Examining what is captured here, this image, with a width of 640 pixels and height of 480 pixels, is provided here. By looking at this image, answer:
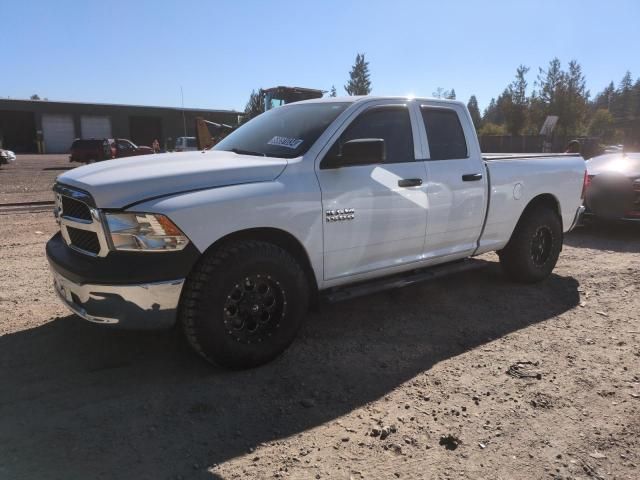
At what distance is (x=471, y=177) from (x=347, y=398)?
2.52 m

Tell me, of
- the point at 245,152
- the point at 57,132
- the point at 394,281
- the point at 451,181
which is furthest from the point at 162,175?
the point at 57,132

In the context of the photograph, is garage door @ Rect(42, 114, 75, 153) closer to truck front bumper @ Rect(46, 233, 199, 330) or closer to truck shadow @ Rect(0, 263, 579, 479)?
truck shadow @ Rect(0, 263, 579, 479)

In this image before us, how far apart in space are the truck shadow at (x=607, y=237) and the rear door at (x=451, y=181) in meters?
3.88

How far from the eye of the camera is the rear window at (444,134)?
461 cm

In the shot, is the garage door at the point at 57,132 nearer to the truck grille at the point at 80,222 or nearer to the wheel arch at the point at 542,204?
the truck grille at the point at 80,222

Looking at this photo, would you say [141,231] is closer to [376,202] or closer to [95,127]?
[376,202]

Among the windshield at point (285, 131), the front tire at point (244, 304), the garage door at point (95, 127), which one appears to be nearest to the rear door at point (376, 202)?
the windshield at point (285, 131)

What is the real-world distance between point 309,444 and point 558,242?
13.9ft

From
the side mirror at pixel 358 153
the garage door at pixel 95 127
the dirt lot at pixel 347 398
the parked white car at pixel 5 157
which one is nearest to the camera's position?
the dirt lot at pixel 347 398

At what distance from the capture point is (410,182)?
14.0 feet

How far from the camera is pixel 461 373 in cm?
363

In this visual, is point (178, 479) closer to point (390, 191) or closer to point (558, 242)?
point (390, 191)

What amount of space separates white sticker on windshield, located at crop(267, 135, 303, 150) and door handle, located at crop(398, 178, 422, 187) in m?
0.91

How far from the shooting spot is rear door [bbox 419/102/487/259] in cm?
452
